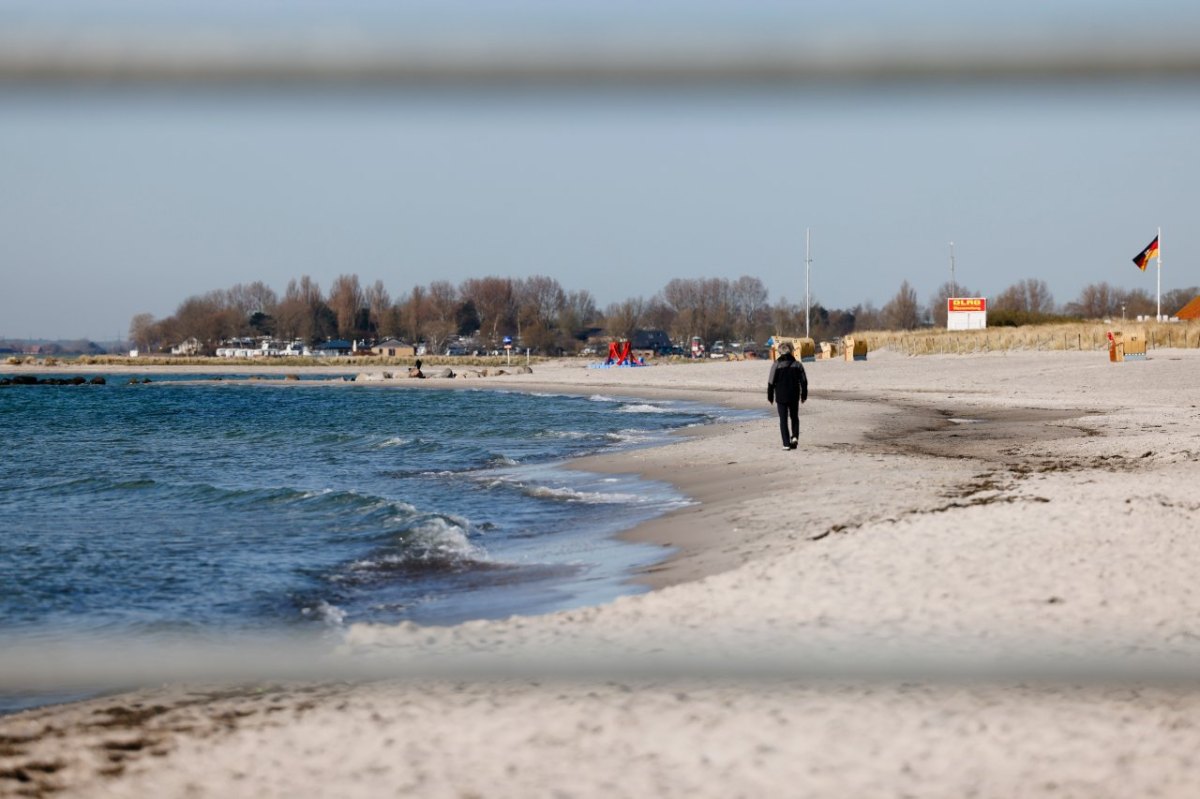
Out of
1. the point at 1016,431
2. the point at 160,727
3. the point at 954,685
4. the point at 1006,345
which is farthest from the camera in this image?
the point at 1006,345

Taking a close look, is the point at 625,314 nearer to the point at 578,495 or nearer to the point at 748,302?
the point at 748,302

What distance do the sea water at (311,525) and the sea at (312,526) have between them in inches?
1.8

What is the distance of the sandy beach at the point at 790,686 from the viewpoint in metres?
1.74

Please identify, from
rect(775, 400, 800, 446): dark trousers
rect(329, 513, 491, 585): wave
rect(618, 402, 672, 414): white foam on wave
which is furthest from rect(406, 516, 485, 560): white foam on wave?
rect(618, 402, 672, 414): white foam on wave

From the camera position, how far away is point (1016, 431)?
23047 mm

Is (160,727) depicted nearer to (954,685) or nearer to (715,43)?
(954,685)

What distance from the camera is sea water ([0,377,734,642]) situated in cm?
943

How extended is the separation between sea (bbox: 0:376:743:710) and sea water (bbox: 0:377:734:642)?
0.15 ft

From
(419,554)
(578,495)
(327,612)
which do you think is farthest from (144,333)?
(578,495)

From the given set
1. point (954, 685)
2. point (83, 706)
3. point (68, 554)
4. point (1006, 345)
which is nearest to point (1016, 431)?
point (68, 554)

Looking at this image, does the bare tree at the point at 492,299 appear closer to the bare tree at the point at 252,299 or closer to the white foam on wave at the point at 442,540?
the bare tree at the point at 252,299

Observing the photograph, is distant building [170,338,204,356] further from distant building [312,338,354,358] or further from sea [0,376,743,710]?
sea [0,376,743,710]

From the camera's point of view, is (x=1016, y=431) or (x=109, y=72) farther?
(x=1016, y=431)

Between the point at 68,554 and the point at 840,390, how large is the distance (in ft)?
116
